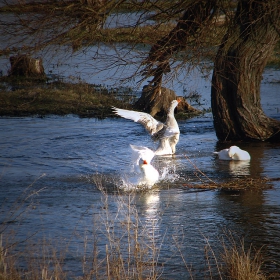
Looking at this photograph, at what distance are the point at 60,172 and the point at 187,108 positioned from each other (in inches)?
246

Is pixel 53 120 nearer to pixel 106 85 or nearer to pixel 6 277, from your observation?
pixel 106 85

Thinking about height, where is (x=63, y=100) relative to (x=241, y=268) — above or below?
above

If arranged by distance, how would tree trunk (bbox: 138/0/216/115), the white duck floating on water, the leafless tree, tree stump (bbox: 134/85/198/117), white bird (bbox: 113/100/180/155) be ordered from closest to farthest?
the white duck floating on water < tree trunk (bbox: 138/0/216/115) < the leafless tree < white bird (bbox: 113/100/180/155) < tree stump (bbox: 134/85/198/117)

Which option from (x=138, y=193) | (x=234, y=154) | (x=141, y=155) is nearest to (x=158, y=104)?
(x=234, y=154)

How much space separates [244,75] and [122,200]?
5.57m

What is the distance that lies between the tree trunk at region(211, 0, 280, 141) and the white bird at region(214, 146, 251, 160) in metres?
1.21

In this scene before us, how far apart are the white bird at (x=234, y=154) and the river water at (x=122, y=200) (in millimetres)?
154

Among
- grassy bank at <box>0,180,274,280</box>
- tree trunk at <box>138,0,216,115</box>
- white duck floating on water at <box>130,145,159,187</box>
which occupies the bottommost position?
grassy bank at <box>0,180,274,280</box>

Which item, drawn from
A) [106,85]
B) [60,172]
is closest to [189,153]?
[60,172]

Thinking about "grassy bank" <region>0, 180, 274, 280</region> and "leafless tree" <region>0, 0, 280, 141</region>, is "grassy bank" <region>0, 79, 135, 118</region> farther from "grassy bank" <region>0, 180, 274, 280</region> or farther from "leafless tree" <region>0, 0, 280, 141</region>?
"grassy bank" <region>0, 180, 274, 280</region>

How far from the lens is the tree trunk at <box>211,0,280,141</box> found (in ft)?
34.1

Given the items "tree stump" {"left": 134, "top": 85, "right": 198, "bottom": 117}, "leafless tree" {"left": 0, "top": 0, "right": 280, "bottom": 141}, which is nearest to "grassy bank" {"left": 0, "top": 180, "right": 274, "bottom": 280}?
"leafless tree" {"left": 0, "top": 0, "right": 280, "bottom": 141}

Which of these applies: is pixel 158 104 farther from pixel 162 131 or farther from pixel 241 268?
pixel 241 268

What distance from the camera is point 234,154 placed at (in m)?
10.2
